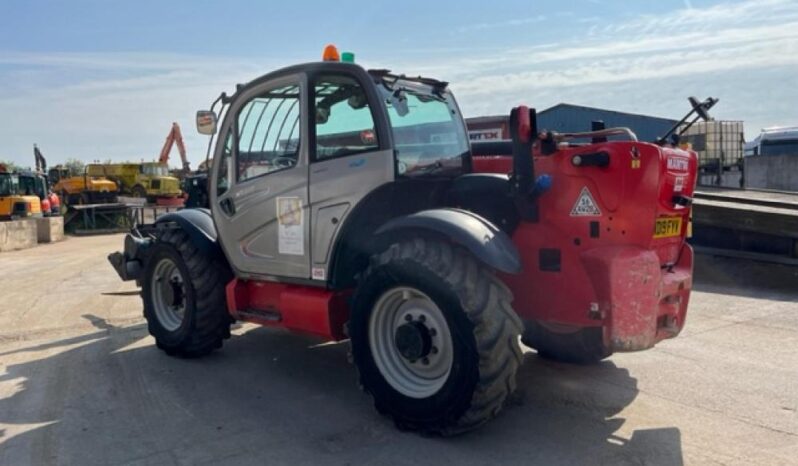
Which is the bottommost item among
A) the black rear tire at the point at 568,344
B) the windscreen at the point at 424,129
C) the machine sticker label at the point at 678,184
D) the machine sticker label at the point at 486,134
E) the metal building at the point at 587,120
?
the black rear tire at the point at 568,344

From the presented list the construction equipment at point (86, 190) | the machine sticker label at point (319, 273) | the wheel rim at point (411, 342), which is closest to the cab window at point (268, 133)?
the machine sticker label at point (319, 273)

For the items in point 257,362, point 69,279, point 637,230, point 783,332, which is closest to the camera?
point 637,230

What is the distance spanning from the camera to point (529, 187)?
424 centimetres

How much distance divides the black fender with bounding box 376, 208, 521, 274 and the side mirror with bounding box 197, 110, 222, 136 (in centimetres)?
240

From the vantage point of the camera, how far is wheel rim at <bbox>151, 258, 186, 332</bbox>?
6.34 metres

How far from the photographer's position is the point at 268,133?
544 cm

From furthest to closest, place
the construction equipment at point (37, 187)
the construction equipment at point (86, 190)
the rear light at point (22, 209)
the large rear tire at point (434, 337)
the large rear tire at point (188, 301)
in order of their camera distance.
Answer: the construction equipment at point (86, 190)
the construction equipment at point (37, 187)
the rear light at point (22, 209)
the large rear tire at point (188, 301)
the large rear tire at point (434, 337)

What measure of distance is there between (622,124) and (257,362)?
25.2 metres

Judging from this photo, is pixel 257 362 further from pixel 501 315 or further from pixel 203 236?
pixel 501 315

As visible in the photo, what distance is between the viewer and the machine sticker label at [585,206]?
162 inches

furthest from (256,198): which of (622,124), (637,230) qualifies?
(622,124)

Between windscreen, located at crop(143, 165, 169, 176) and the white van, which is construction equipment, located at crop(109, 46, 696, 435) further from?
windscreen, located at crop(143, 165, 169, 176)

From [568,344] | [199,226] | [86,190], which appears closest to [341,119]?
[199,226]

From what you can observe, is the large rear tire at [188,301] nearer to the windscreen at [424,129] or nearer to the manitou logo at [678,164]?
the windscreen at [424,129]
